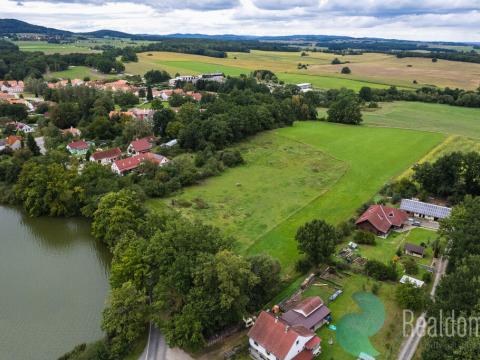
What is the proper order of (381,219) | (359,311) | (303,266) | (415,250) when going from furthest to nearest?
1. (381,219)
2. (415,250)
3. (303,266)
4. (359,311)

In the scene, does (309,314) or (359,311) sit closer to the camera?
(309,314)

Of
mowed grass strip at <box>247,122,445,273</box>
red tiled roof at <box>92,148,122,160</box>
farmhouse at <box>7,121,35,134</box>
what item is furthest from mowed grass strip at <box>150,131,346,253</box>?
farmhouse at <box>7,121,35,134</box>

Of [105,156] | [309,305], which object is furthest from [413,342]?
[105,156]

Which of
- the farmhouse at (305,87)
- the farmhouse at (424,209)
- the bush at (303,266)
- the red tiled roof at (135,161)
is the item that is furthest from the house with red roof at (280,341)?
the farmhouse at (305,87)

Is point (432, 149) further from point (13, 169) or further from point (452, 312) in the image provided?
point (13, 169)

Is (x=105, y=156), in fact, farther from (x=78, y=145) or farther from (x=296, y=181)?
(x=296, y=181)

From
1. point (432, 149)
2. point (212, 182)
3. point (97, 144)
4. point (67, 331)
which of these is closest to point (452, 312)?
point (67, 331)
